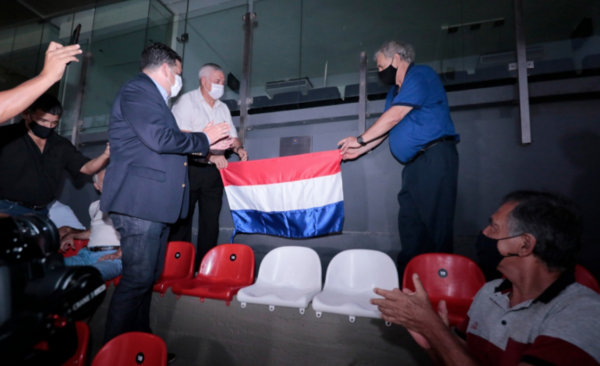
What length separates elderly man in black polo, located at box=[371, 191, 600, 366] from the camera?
822 millimetres

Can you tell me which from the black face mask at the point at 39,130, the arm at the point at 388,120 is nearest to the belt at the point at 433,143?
the arm at the point at 388,120

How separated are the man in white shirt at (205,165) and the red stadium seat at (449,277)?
196 centimetres

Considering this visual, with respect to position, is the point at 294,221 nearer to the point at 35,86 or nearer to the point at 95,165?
the point at 95,165

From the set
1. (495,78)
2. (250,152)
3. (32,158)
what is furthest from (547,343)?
(32,158)

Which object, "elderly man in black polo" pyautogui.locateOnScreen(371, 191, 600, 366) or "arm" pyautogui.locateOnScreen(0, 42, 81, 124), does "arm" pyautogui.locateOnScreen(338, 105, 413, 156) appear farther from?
"arm" pyautogui.locateOnScreen(0, 42, 81, 124)

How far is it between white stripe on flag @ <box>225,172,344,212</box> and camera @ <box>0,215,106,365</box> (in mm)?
2326

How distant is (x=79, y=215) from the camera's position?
4203mm

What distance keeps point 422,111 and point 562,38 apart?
1.80 meters

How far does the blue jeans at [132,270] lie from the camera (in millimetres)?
1664

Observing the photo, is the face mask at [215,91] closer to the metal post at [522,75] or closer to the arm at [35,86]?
the arm at [35,86]

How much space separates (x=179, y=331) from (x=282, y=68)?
2856mm

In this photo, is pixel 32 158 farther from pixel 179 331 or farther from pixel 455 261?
pixel 455 261

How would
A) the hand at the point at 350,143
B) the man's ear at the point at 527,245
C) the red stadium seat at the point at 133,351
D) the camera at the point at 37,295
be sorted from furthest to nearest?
the hand at the point at 350,143
the red stadium seat at the point at 133,351
the man's ear at the point at 527,245
the camera at the point at 37,295

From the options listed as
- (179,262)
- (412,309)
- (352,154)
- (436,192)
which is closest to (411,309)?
(412,309)
